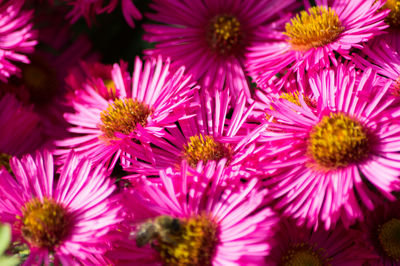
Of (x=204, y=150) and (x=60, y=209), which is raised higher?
(x=204, y=150)

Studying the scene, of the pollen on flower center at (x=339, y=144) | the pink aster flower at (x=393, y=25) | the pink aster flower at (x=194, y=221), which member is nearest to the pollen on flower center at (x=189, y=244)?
the pink aster flower at (x=194, y=221)

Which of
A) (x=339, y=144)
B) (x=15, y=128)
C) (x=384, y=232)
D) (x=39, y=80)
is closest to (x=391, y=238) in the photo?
(x=384, y=232)

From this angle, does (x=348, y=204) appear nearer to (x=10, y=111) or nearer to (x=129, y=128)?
(x=129, y=128)

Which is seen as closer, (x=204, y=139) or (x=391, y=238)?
(x=391, y=238)

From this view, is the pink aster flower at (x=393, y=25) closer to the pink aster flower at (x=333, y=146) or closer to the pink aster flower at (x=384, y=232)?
the pink aster flower at (x=333, y=146)

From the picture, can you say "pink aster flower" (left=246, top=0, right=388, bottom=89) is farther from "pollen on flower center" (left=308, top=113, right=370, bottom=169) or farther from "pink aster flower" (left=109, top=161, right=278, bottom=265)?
"pink aster flower" (left=109, top=161, right=278, bottom=265)

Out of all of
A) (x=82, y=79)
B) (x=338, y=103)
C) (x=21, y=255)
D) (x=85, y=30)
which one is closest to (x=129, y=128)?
(x=82, y=79)

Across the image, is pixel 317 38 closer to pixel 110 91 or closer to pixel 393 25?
pixel 393 25

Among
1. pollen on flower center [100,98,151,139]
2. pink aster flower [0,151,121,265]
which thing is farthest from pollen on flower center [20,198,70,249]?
pollen on flower center [100,98,151,139]
